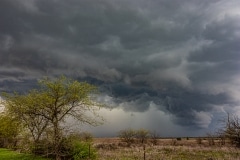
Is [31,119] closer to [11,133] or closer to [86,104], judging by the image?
[86,104]

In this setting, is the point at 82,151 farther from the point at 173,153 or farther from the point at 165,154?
the point at 173,153

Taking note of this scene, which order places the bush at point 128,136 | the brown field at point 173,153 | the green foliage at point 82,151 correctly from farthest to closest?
the bush at point 128,136
the brown field at point 173,153
the green foliage at point 82,151

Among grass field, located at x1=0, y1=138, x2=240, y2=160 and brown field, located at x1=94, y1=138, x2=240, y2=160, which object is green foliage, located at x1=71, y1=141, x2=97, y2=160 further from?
brown field, located at x1=94, y1=138, x2=240, y2=160

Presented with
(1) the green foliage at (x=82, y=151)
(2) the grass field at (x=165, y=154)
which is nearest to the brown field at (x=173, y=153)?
(2) the grass field at (x=165, y=154)

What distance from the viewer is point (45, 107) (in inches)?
1452

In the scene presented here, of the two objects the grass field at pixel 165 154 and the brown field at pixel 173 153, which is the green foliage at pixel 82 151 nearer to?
the grass field at pixel 165 154

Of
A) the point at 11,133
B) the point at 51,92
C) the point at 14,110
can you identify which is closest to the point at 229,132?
the point at 51,92

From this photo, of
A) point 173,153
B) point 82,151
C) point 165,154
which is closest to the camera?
point 82,151

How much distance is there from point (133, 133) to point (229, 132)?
43122 mm

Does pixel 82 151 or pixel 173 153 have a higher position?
pixel 82 151

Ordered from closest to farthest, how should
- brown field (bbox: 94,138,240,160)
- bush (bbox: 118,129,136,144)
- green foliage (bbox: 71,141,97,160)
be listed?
green foliage (bbox: 71,141,97,160) < brown field (bbox: 94,138,240,160) < bush (bbox: 118,129,136,144)

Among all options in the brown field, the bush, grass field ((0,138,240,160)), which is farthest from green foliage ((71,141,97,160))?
the bush

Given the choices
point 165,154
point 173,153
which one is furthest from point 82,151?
point 173,153

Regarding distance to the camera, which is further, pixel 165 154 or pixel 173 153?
pixel 173 153
